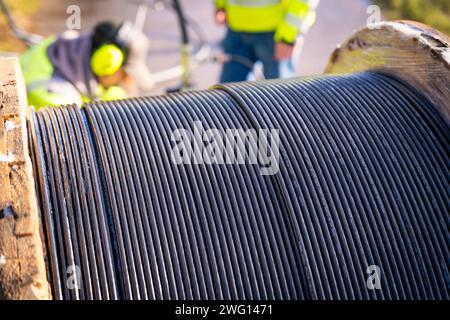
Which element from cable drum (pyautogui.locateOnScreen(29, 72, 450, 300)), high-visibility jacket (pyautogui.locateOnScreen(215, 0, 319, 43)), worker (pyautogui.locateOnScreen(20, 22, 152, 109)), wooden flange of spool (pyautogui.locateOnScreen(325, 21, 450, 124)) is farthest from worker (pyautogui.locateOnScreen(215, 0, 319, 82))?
cable drum (pyautogui.locateOnScreen(29, 72, 450, 300))

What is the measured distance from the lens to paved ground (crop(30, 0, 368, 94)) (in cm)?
798

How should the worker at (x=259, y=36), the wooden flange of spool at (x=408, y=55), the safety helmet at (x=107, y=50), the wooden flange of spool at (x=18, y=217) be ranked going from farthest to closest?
the worker at (x=259, y=36)
the safety helmet at (x=107, y=50)
the wooden flange of spool at (x=408, y=55)
the wooden flange of spool at (x=18, y=217)

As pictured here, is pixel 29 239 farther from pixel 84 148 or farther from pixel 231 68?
pixel 231 68

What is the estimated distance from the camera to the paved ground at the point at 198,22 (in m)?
7.98

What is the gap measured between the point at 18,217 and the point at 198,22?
293 inches

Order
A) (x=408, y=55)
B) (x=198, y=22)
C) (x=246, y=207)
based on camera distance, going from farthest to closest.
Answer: (x=198, y=22)
(x=408, y=55)
(x=246, y=207)

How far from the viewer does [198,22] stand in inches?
364

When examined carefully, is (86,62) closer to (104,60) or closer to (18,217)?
(104,60)

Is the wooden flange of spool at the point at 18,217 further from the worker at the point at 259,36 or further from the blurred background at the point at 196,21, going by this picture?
the blurred background at the point at 196,21

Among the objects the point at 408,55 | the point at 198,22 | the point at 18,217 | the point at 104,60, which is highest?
the point at 198,22

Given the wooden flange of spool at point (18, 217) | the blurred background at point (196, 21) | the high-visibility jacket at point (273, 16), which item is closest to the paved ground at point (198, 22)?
the blurred background at point (196, 21)

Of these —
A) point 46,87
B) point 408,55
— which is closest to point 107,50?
point 46,87

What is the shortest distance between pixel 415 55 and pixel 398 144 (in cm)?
50
